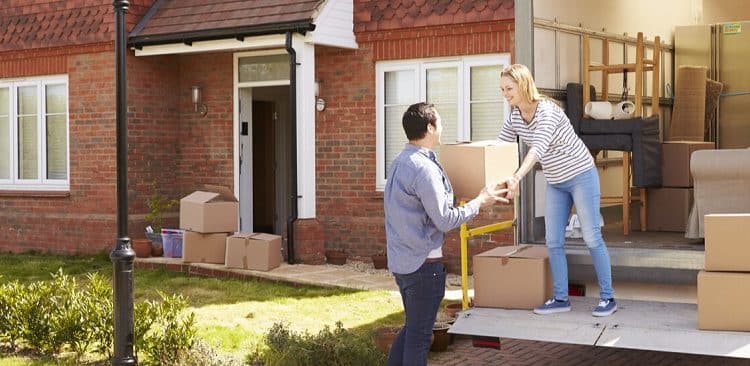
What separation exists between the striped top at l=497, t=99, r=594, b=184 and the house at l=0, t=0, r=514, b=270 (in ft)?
18.7

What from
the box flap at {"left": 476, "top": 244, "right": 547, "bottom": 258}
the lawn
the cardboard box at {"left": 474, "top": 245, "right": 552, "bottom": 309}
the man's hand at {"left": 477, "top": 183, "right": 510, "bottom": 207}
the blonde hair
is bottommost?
the lawn

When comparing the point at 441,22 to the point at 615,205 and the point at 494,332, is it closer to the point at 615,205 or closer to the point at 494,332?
the point at 615,205

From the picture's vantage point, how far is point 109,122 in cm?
1520

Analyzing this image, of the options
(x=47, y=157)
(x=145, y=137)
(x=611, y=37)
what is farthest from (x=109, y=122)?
(x=611, y=37)

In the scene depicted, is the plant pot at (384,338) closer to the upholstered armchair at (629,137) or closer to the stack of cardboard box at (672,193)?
the upholstered armchair at (629,137)

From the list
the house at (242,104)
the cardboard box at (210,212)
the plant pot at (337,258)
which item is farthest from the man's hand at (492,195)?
the plant pot at (337,258)

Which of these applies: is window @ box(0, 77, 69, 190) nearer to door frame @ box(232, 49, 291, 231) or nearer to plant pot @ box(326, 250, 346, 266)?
door frame @ box(232, 49, 291, 231)

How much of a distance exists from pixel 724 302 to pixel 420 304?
1677 millimetres

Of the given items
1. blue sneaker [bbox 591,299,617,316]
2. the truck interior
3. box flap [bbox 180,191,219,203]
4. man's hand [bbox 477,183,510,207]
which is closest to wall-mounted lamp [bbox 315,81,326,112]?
box flap [bbox 180,191,219,203]

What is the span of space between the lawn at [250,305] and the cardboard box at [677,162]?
2.66 m

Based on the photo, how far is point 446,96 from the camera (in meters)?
13.3

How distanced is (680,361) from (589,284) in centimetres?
154

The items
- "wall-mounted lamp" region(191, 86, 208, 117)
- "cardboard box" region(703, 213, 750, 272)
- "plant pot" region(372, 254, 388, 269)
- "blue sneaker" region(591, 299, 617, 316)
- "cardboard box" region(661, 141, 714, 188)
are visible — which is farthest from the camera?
"wall-mounted lamp" region(191, 86, 208, 117)

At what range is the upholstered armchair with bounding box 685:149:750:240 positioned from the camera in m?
6.74
